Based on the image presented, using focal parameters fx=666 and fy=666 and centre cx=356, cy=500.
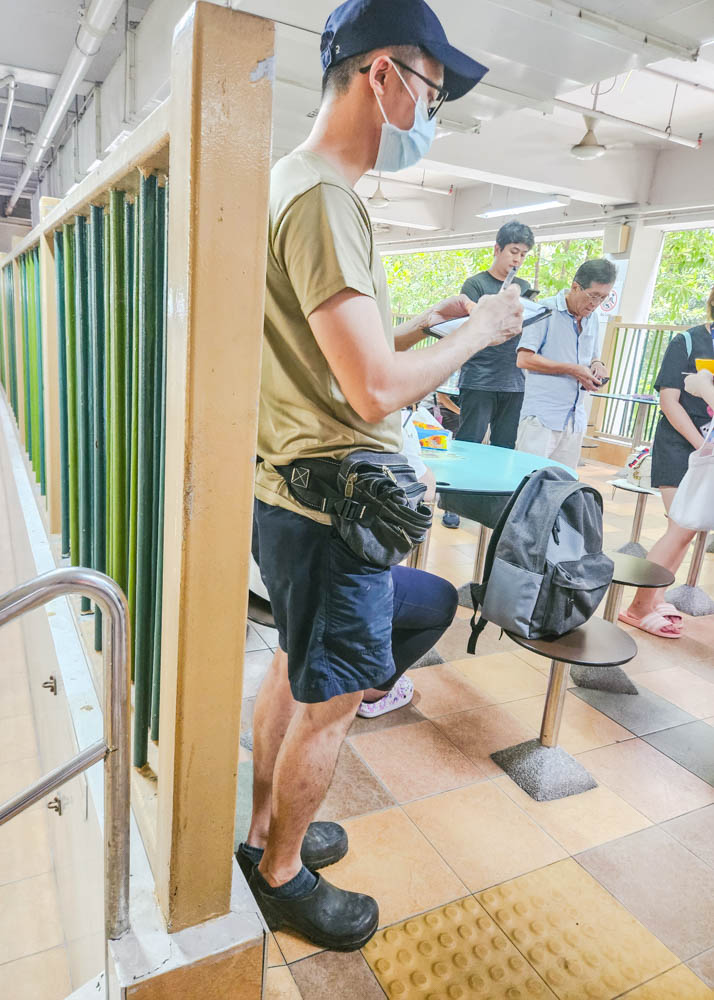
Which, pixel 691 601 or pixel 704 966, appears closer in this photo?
pixel 704 966

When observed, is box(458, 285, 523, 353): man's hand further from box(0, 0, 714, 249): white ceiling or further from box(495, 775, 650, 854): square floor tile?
box(0, 0, 714, 249): white ceiling

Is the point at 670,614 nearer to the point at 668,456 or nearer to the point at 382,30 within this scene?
the point at 668,456

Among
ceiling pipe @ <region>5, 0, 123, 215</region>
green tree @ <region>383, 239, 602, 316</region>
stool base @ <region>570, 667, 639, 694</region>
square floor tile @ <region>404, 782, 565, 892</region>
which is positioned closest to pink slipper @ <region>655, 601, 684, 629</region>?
stool base @ <region>570, 667, 639, 694</region>

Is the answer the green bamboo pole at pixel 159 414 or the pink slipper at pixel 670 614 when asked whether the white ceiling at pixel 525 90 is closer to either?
the pink slipper at pixel 670 614

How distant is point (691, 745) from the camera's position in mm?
2344

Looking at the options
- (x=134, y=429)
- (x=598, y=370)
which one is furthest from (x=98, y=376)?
(x=598, y=370)

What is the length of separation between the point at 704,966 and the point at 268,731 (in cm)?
109

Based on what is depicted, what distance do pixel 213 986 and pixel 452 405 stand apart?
13.8 ft

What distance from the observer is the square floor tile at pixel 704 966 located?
56.6 inches

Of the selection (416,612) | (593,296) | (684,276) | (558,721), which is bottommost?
(558,721)

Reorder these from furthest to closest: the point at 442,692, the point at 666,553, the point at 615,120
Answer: the point at 615,120 → the point at 666,553 → the point at 442,692

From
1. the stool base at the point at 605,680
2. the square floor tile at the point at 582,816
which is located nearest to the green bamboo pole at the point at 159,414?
the square floor tile at the point at 582,816

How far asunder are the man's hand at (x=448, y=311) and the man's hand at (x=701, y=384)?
170cm

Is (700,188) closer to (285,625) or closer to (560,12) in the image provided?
(560,12)
